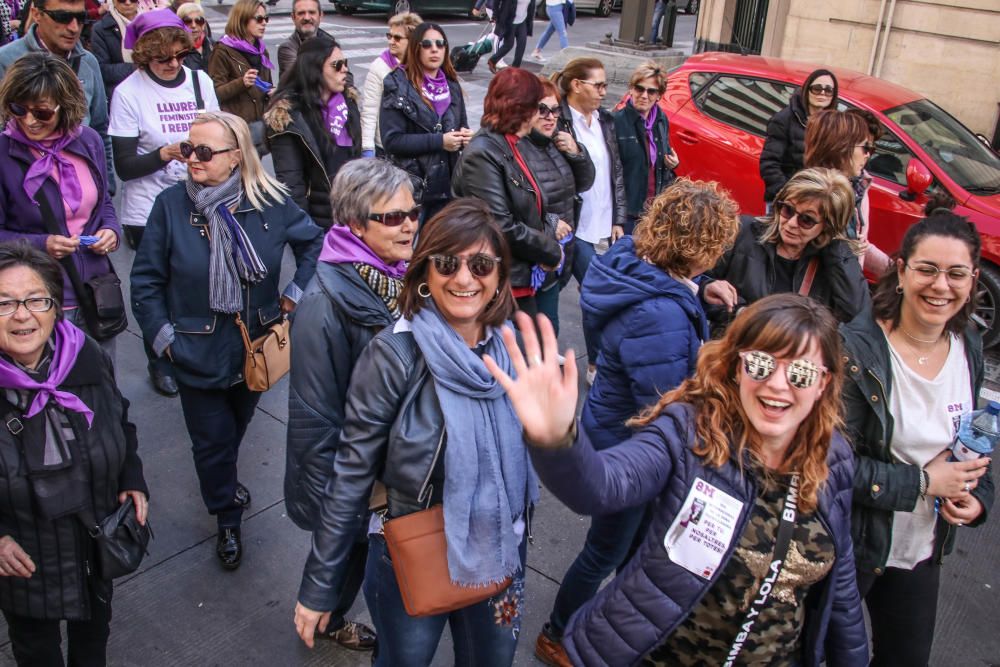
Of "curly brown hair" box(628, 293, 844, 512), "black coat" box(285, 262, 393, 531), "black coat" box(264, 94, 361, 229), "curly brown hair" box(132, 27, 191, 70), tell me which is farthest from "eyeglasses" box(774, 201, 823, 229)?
"curly brown hair" box(132, 27, 191, 70)

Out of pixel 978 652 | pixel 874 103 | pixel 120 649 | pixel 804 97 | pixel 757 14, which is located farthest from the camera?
pixel 757 14

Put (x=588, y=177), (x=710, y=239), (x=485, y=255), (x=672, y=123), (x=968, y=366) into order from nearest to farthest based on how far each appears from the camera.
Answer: (x=485, y=255), (x=968, y=366), (x=710, y=239), (x=588, y=177), (x=672, y=123)

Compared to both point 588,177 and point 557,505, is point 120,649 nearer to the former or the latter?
point 557,505

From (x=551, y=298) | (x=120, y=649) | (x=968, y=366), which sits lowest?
(x=120, y=649)

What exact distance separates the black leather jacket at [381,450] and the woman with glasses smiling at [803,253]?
5.49 ft

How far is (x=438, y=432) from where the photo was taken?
92.4 inches

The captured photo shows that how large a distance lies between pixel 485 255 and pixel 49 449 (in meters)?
1.43

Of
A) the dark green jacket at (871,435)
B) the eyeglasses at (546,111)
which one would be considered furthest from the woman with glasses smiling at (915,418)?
the eyeglasses at (546,111)

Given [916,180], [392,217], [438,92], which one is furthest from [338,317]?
[916,180]

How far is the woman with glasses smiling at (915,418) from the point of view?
100 inches

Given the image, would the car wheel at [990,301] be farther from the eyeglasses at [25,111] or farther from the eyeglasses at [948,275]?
the eyeglasses at [25,111]

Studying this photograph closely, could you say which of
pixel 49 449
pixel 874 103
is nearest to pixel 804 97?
pixel 874 103

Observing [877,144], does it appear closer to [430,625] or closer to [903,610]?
[903,610]

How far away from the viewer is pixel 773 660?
2.21 meters
